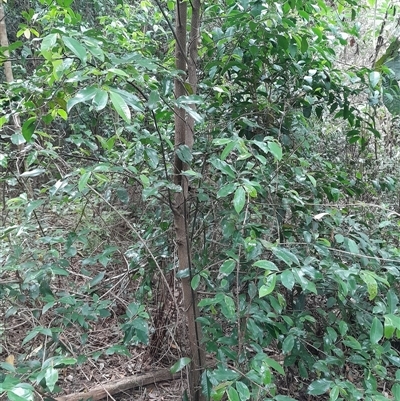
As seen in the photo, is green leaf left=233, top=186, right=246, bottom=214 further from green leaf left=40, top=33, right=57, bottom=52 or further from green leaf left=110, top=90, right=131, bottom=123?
green leaf left=40, top=33, right=57, bottom=52

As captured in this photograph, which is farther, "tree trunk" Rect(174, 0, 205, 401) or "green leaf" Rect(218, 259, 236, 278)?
"tree trunk" Rect(174, 0, 205, 401)

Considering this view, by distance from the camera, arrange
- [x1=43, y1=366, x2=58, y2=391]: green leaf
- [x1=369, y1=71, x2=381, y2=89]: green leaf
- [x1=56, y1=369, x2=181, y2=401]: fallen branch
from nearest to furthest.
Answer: [x1=43, y1=366, x2=58, y2=391]: green leaf, [x1=369, y1=71, x2=381, y2=89]: green leaf, [x1=56, y1=369, x2=181, y2=401]: fallen branch

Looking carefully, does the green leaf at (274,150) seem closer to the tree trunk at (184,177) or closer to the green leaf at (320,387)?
the tree trunk at (184,177)

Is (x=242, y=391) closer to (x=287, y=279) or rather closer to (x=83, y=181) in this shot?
(x=287, y=279)

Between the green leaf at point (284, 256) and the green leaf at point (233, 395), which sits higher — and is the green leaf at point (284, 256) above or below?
above

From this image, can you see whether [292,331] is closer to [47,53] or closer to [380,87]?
[380,87]

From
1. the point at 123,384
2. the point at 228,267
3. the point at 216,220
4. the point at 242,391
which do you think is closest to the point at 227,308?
the point at 228,267

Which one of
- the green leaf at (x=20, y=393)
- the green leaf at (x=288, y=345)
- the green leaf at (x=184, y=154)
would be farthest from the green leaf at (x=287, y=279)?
the green leaf at (x=20, y=393)

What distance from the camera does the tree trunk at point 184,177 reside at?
1499 mm

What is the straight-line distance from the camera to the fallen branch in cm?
204

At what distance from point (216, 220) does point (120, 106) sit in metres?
0.93

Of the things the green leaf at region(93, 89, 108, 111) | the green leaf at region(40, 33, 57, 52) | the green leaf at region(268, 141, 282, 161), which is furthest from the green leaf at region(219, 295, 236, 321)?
the green leaf at region(40, 33, 57, 52)

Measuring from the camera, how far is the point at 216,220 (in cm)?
170

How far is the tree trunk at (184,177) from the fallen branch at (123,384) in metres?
0.69
